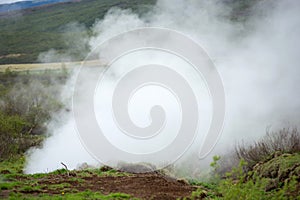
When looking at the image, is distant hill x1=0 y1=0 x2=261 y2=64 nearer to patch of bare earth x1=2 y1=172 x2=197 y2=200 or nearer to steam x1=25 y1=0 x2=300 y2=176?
steam x1=25 y1=0 x2=300 y2=176

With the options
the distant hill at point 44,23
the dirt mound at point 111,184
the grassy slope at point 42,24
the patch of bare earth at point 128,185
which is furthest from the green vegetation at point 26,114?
the grassy slope at point 42,24

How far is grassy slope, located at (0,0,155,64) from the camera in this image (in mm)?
77812

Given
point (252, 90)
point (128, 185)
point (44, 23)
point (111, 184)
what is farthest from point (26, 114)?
point (44, 23)

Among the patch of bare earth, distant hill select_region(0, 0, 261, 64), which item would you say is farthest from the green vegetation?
the patch of bare earth

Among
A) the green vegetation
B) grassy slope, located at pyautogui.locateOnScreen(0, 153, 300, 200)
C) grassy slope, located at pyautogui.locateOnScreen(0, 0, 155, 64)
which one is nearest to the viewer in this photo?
grassy slope, located at pyautogui.locateOnScreen(0, 153, 300, 200)

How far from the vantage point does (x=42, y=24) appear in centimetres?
10138

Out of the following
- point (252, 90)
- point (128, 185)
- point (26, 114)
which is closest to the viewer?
point (128, 185)

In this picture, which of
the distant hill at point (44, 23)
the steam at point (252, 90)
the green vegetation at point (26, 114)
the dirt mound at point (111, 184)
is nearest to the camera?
the dirt mound at point (111, 184)

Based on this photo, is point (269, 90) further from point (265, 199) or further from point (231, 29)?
point (231, 29)

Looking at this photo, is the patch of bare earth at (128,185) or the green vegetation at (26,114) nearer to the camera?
the patch of bare earth at (128,185)

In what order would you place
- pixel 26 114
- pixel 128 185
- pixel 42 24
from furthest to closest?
pixel 42 24 → pixel 26 114 → pixel 128 185

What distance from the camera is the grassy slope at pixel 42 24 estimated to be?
77812 mm

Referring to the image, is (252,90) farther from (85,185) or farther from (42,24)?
(42,24)

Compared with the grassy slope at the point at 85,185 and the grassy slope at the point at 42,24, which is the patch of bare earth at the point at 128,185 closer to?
the grassy slope at the point at 85,185
